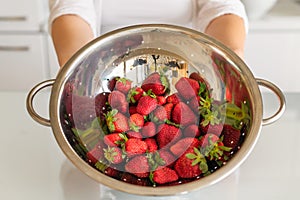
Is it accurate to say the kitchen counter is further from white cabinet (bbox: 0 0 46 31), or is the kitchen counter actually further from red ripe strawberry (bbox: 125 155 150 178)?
white cabinet (bbox: 0 0 46 31)

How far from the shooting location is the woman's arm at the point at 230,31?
1.04 metres

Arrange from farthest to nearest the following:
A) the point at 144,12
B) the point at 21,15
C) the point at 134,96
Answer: the point at 21,15 → the point at 144,12 → the point at 134,96

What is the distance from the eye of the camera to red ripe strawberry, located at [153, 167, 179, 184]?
73cm

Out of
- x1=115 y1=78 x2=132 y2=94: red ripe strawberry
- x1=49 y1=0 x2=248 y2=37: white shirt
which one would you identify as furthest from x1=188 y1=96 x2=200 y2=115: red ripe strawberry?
x1=49 y1=0 x2=248 y2=37: white shirt

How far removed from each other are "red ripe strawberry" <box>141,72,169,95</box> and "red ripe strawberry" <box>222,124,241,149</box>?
0.12 meters

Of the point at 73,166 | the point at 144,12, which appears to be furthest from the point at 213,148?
the point at 144,12

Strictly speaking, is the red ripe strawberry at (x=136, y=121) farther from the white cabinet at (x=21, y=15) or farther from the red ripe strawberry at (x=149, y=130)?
the white cabinet at (x=21, y=15)

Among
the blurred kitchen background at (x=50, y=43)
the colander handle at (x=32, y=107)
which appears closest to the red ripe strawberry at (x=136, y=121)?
the colander handle at (x=32, y=107)

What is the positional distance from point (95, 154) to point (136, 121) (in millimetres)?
80

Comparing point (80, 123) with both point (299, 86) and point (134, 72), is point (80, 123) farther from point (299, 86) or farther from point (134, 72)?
point (299, 86)

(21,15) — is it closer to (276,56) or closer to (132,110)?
(276,56)

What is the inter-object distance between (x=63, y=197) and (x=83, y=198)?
0.10 feet

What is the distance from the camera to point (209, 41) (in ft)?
2.80

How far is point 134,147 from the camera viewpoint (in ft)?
2.49
